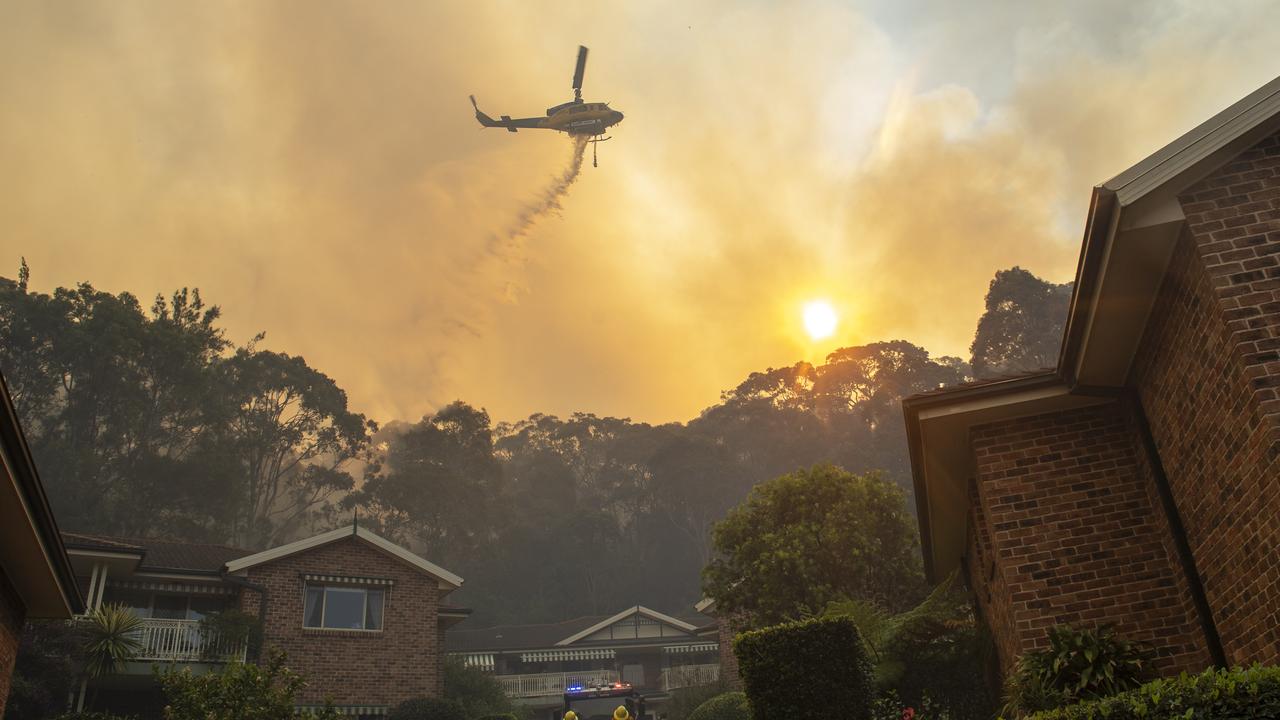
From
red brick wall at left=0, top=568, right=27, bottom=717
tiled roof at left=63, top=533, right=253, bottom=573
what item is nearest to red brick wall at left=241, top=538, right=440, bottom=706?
tiled roof at left=63, top=533, right=253, bottom=573

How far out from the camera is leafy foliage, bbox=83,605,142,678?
23375 mm

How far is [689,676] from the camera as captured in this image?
42.9m

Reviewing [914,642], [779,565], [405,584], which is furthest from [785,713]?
[405,584]

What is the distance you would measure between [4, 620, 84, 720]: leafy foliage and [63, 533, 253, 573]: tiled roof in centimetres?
226

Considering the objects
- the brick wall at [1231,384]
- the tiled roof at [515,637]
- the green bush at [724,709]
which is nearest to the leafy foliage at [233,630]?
the green bush at [724,709]

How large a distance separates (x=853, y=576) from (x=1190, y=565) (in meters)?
14.7

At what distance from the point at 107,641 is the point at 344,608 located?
7.02 meters

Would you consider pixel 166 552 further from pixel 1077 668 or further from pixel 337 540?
pixel 1077 668

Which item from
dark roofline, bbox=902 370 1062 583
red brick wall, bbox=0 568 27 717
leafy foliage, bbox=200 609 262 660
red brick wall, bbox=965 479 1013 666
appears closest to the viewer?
dark roofline, bbox=902 370 1062 583

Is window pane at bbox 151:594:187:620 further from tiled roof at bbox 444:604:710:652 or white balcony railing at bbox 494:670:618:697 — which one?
tiled roof at bbox 444:604:710:652

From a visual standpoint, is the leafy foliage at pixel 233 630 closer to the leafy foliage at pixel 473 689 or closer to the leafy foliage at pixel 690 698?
the leafy foliage at pixel 473 689

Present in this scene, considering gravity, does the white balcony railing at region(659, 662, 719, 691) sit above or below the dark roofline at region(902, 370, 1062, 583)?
below

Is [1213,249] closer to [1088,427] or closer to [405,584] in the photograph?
[1088,427]

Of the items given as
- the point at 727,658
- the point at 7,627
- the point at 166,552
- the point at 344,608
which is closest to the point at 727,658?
the point at 727,658
